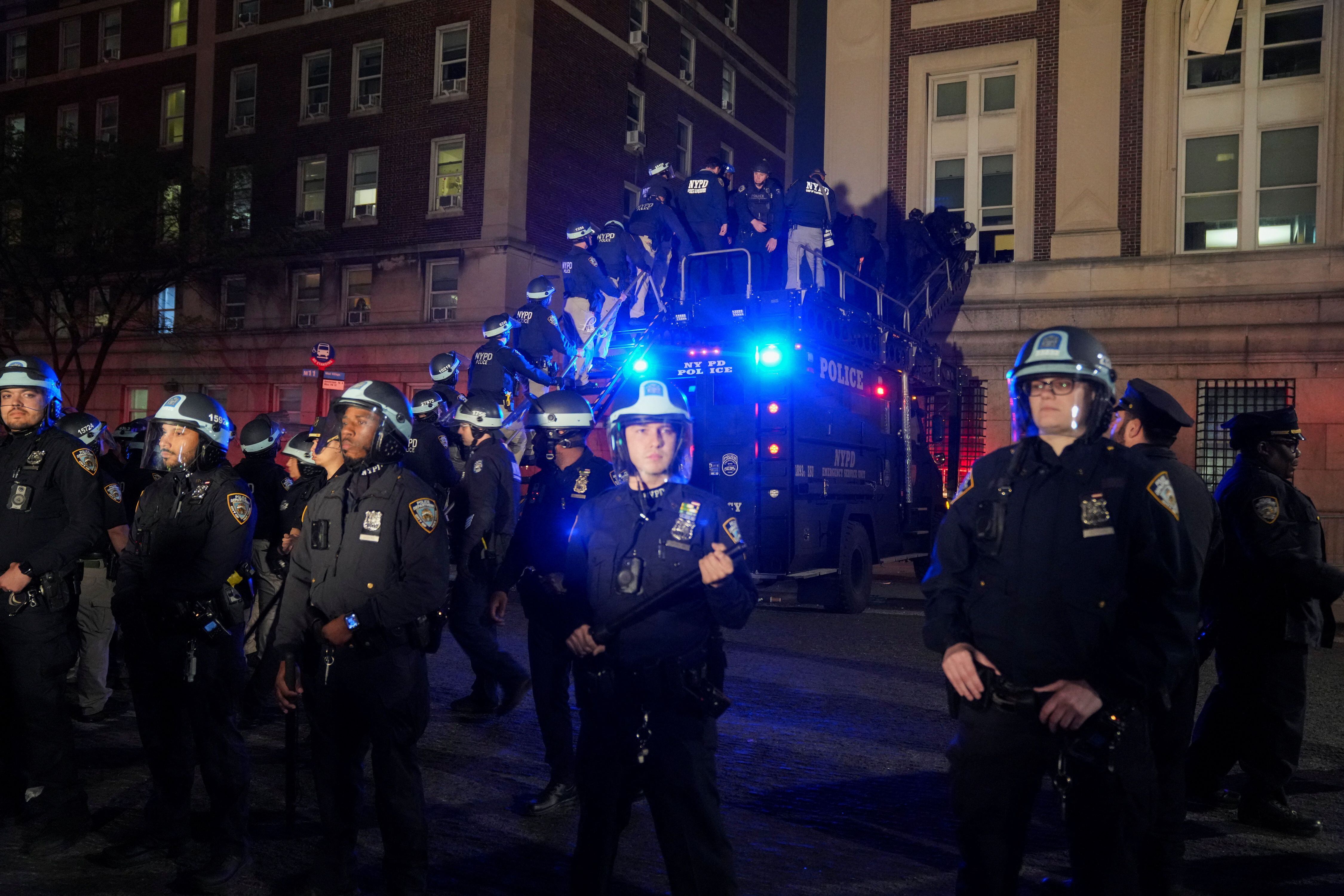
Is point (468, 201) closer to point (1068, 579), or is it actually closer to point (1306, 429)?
point (1306, 429)

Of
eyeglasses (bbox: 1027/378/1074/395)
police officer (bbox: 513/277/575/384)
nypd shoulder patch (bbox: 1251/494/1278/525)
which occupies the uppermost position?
police officer (bbox: 513/277/575/384)

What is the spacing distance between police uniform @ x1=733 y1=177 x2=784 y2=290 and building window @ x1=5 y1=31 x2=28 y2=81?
35.6m

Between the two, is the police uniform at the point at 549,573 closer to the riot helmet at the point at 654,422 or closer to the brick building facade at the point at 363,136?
the riot helmet at the point at 654,422

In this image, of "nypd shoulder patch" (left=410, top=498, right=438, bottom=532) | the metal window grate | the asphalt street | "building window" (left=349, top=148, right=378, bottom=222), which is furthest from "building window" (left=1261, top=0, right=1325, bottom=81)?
"building window" (left=349, top=148, right=378, bottom=222)

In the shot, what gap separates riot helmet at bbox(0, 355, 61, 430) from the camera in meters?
5.02

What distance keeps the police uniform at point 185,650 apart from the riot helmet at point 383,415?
874mm

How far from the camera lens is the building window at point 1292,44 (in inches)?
795

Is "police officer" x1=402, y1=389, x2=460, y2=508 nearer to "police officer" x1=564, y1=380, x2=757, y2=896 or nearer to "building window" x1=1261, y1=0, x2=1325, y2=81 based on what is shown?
"police officer" x1=564, y1=380, x2=757, y2=896

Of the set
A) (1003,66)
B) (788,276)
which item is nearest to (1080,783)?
(788,276)

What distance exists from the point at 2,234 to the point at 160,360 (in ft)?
22.8

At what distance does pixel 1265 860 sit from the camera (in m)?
4.69

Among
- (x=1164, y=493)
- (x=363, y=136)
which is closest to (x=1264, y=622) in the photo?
(x=1164, y=493)

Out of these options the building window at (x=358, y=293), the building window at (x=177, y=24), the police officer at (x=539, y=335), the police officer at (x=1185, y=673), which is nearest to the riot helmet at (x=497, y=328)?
the police officer at (x=539, y=335)

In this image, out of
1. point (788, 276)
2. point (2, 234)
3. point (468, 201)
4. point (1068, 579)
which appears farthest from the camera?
point (468, 201)
